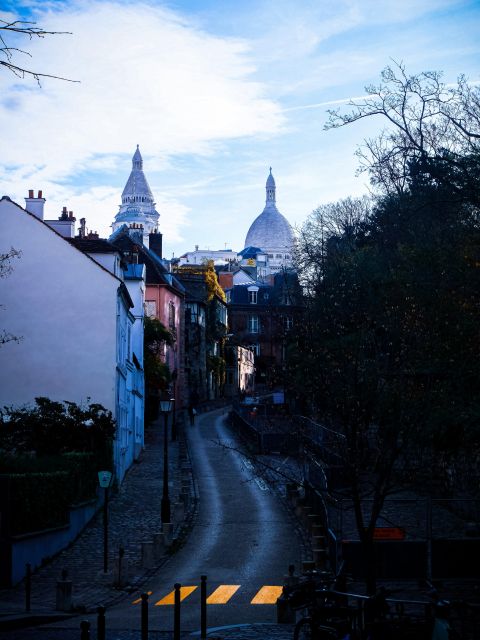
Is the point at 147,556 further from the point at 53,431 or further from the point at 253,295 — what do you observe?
the point at 253,295

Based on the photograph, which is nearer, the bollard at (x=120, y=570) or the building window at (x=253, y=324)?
the bollard at (x=120, y=570)

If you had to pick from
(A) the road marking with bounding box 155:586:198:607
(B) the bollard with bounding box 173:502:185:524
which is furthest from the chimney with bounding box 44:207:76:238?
(A) the road marking with bounding box 155:586:198:607

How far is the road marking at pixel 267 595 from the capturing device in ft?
65.1

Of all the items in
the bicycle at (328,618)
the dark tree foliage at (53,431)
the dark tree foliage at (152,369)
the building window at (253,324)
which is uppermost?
the building window at (253,324)

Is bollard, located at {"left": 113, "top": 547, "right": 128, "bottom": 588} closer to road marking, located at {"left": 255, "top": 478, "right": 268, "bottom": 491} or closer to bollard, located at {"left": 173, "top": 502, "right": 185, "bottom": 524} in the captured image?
bollard, located at {"left": 173, "top": 502, "right": 185, "bottom": 524}

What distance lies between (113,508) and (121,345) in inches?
300

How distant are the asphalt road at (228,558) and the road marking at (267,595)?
0.02m

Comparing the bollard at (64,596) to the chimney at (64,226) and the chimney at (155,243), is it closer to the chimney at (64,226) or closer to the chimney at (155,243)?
the chimney at (64,226)

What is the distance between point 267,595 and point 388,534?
304 centimetres

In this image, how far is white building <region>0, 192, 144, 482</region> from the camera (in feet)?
115

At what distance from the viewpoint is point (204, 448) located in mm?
51344

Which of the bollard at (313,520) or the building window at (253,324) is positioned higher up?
the building window at (253,324)

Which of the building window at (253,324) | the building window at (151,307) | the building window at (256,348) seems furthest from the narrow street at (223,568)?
the building window at (253,324)

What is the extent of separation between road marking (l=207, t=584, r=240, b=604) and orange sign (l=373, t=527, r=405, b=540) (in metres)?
3.48
